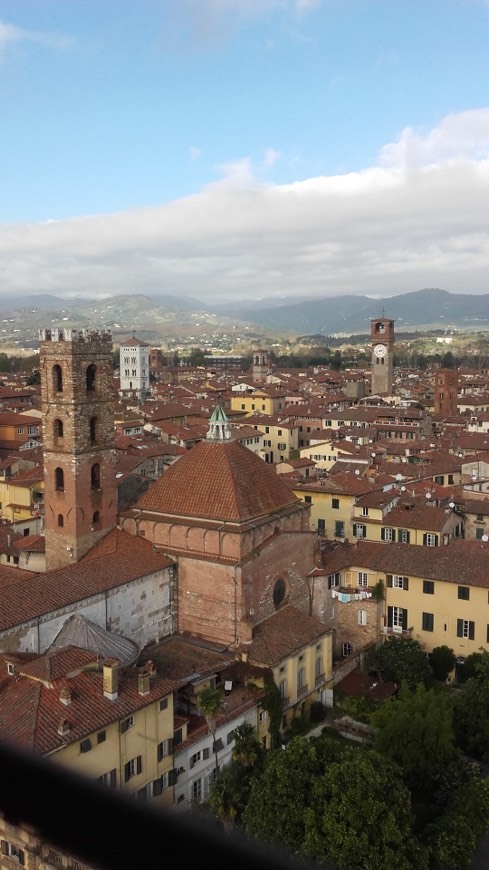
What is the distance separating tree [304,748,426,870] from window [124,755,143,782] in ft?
13.4

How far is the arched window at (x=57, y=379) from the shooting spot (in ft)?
83.6

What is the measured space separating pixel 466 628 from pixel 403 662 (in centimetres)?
286

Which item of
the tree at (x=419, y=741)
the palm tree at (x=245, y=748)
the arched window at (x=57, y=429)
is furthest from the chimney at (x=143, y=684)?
the arched window at (x=57, y=429)

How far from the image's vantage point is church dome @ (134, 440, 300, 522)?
977 inches

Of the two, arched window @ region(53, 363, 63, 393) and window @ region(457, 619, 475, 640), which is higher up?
arched window @ region(53, 363, 63, 393)

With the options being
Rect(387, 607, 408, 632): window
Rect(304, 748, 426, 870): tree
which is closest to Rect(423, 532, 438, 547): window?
Rect(387, 607, 408, 632): window

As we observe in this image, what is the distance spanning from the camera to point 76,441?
2509cm

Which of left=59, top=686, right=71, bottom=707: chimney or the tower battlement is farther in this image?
the tower battlement

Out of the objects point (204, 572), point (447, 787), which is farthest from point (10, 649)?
point (447, 787)

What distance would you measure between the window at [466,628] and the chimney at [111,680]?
45.5 ft

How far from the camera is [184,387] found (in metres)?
101

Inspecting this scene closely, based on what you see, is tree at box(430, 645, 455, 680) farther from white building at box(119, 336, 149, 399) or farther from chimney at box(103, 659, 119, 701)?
white building at box(119, 336, 149, 399)

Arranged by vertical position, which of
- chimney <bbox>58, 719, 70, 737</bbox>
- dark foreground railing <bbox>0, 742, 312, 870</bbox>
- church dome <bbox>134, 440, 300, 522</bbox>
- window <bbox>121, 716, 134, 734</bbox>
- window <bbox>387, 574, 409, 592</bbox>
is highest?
dark foreground railing <bbox>0, 742, 312, 870</bbox>

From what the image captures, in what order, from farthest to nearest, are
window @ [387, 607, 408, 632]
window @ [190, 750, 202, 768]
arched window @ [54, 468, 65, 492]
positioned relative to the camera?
1. window @ [387, 607, 408, 632]
2. arched window @ [54, 468, 65, 492]
3. window @ [190, 750, 202, 768]
